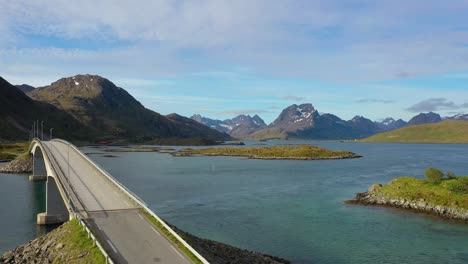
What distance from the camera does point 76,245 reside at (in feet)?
117

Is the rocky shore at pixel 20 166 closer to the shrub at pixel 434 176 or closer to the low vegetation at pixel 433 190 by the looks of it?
the low vegetation at pixel 433 190

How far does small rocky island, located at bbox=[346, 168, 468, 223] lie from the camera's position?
221ft

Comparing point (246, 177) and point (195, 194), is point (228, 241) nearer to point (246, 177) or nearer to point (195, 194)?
point (195, 194)

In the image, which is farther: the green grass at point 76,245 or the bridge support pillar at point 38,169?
the bridge support pillar at point 38,169

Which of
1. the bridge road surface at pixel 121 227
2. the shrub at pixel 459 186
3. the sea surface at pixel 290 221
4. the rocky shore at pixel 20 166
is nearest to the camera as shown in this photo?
the bridge road surface at pixel 121 227

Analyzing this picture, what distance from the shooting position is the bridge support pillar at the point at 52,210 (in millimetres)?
58334

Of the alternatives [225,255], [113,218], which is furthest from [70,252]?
[225,255]

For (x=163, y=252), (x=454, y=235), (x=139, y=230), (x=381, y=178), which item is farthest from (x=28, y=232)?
(x=381, y=178)

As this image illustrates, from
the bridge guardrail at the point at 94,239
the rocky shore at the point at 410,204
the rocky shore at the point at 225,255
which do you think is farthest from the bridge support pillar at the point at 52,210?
the rocky shore at the point at 410,204

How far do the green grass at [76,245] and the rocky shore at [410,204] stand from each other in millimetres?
55101

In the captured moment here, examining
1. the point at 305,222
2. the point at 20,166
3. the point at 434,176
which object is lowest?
the point at 305,222

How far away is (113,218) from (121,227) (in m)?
3.41

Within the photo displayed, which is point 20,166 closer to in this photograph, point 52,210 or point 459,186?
point 52,210

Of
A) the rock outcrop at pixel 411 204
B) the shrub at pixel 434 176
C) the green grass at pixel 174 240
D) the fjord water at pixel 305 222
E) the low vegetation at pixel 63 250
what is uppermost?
the shrub at pixel 434 176
